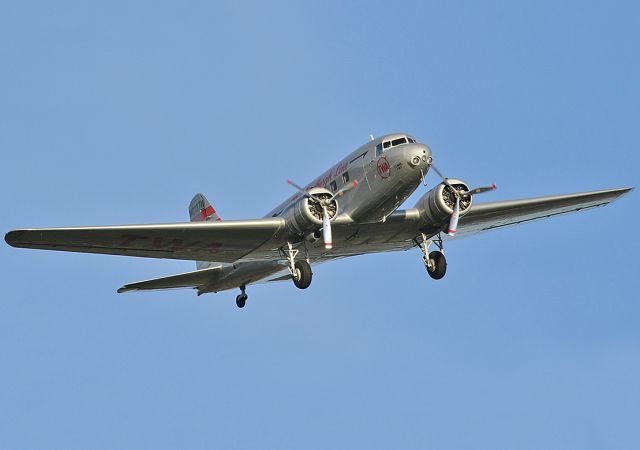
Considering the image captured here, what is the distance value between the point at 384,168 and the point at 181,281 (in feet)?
32.7

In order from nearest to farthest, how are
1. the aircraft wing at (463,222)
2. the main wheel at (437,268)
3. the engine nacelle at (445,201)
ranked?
1. the engine nacelle at (445,201)
2. the aircraft wing at (463,222)
3. the main wheel at (437,268)

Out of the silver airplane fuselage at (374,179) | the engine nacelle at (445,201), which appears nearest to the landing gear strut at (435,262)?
the engine nacelle at (445,201)

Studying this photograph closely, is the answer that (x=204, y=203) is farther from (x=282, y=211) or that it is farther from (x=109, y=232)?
(x=109, y=232)

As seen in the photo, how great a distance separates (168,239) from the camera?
30.4m

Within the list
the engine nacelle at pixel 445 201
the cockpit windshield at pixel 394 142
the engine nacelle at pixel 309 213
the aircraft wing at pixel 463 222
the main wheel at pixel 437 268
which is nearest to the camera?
the engine nacelle at pixel 309 213

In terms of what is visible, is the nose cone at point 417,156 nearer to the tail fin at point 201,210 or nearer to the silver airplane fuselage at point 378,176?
the silver airplane fuselage at point 378,176

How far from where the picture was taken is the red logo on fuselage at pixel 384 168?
3009cm

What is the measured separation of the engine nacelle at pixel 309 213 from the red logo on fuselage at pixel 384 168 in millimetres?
1734

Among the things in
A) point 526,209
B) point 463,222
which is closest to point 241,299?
point 463,222

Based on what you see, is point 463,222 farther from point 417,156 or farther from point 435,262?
point 417,156

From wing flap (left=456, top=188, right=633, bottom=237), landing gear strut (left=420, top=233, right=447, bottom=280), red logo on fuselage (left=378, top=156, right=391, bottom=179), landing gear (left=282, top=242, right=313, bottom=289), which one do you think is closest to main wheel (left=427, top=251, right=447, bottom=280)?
landing gear strut (left=420, top=233, right=447, bottom=280)

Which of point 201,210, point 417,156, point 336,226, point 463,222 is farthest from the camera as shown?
point 201,210

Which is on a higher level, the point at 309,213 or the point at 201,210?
the point at 201,210

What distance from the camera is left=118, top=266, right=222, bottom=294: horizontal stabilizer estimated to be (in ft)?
115
